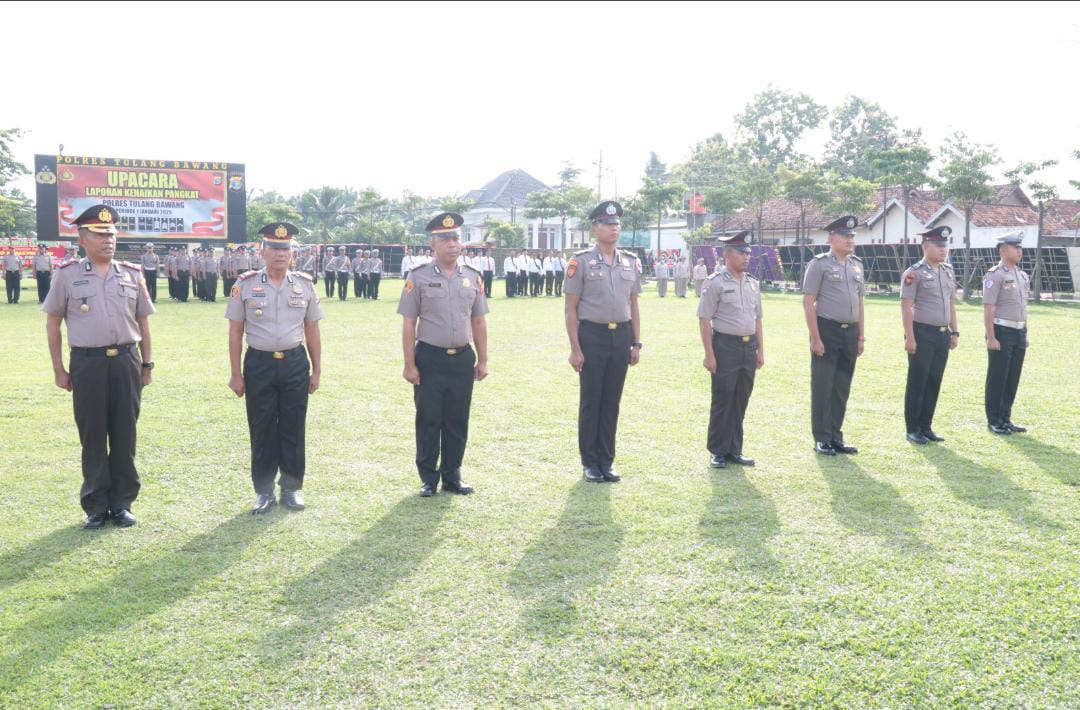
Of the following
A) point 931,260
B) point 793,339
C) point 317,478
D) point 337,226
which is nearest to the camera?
point 317,478

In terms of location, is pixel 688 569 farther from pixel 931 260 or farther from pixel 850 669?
pixel 931 260

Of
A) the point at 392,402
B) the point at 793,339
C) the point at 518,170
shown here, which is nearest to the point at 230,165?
the point at 793,339

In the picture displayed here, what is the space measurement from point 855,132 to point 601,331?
220 ft

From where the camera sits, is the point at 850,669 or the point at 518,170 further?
the point at 518,170

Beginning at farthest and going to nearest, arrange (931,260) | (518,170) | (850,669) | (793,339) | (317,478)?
1. (518,170)
2. (793,339)
3. (931,260)
4. (317,478)
5. (850,669)

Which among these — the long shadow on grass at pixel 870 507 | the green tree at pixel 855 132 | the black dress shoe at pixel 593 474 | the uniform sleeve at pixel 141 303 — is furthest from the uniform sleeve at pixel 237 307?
the green tree at pixel 855 132

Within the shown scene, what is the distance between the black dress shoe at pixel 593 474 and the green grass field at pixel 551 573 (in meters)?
0.10

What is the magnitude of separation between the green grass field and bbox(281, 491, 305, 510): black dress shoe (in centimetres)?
10

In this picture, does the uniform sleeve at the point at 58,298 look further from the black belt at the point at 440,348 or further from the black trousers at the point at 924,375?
the black trousers at the point at 924,375

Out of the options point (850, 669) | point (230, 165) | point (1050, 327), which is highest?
point (230, 165)

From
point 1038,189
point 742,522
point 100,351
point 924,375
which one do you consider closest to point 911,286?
point 924,375

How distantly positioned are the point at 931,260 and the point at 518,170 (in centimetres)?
8149

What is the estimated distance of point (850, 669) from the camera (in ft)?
10.3

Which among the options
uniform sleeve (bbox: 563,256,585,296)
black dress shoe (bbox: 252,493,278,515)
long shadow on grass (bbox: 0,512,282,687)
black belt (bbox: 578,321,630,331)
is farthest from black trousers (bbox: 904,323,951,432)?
long shadow on grass (bbox: 0,512,282,687)
